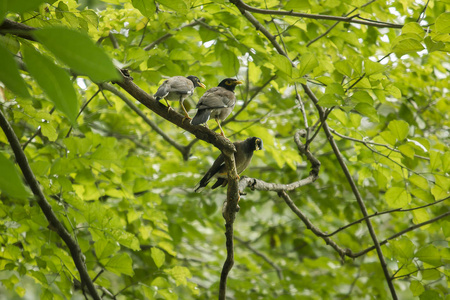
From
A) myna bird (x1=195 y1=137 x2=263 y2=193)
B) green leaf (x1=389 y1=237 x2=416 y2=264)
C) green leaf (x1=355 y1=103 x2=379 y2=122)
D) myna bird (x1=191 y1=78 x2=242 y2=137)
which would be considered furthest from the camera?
myna bird (x1=195 y1=137 x2=263 y2=193)

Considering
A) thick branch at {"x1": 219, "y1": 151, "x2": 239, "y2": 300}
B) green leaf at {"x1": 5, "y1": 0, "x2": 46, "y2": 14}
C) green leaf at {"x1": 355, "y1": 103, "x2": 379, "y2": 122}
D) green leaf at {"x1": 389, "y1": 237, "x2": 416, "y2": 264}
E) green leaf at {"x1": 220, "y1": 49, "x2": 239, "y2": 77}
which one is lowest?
green leaf at {"x1": 5, "y1": 0, "x2": 46, "y2": 14}

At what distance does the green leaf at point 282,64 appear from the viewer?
274cm

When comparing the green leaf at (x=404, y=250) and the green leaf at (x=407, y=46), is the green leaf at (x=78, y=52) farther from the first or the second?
the green leaf at (x=404, y=250)

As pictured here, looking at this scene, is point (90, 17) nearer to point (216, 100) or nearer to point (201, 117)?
point (201, 117)

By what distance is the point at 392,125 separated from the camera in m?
3.31

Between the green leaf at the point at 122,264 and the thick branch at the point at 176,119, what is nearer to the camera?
the thick branch at the point at 176,119

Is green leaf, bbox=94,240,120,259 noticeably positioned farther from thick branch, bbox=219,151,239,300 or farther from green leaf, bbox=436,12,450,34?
green leaf, bbox=436,12,450,34

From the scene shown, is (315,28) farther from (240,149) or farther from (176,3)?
(176,3)

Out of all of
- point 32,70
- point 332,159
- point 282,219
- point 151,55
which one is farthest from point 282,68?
point 282,219

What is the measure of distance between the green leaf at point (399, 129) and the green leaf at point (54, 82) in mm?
2893

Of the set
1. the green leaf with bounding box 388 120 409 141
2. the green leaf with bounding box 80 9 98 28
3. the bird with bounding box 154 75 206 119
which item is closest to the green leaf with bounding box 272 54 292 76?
the bird with bounding box 154 75 206 119

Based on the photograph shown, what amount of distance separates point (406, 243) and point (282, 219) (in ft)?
12.4

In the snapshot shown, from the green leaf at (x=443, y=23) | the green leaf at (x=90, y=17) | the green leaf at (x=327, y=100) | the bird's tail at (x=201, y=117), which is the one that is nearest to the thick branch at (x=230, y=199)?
the bird's tail at (x=201, y=117)

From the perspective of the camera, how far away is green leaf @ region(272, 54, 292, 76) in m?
2.74
